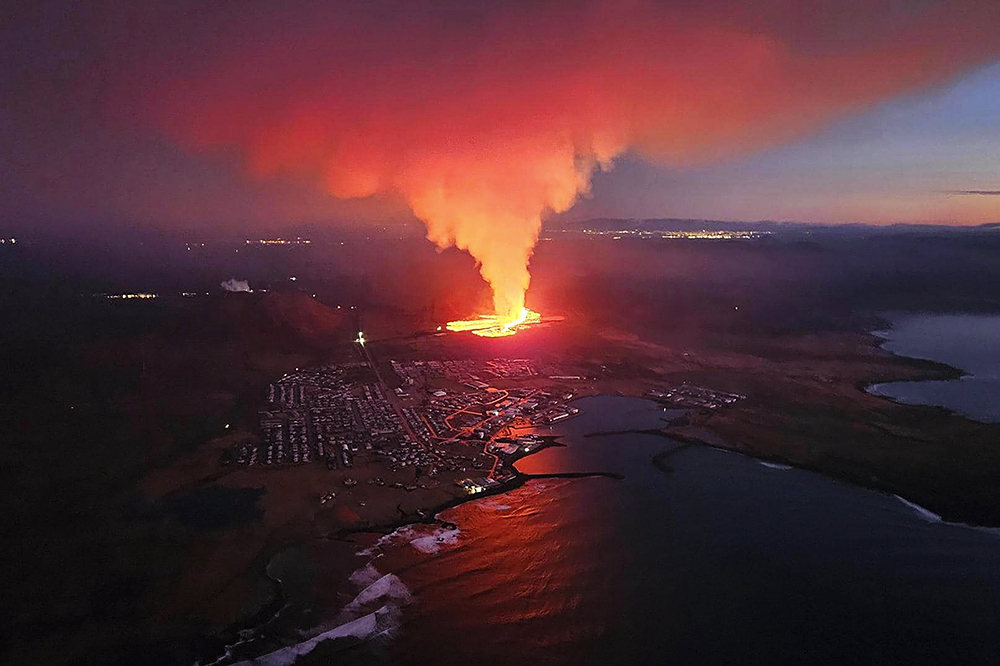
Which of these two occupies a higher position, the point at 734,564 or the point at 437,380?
the point at 437,380

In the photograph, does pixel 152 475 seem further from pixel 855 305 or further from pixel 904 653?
pixel 855 305

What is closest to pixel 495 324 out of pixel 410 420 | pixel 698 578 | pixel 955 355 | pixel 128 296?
pixel 410 420

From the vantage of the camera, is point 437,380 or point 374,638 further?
point 437,380

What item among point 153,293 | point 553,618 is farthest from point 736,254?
point 553,618

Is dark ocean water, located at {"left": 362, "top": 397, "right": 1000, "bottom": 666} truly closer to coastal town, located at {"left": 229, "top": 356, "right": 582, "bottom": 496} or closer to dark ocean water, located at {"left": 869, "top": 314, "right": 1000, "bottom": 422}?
coastal town, located at {"left": 229, "top": 356, "right": 582, "bottom": 496}

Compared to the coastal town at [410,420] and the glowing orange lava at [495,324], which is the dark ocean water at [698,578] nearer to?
the coastal town at [410,420]

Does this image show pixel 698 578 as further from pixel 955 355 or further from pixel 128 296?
pixel 128 296
